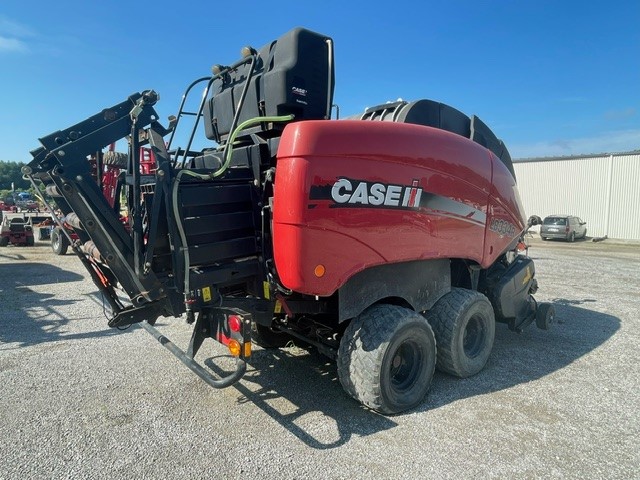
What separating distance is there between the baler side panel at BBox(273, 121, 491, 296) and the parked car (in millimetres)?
24267

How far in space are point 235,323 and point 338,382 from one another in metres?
1.61

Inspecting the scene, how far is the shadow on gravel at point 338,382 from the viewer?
3.45 metres

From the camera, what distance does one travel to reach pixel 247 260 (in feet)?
11.5

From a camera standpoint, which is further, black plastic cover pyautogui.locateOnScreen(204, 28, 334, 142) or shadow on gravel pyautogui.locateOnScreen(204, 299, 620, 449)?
black plastic cover pyautogui.locateOnScreen(204, 28, 334, 142)

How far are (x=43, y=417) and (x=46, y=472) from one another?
847mm

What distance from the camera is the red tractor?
3.06 meters

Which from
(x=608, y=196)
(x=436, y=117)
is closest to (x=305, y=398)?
(x=436, y=117)

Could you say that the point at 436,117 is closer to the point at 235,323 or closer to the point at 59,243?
the point at 235,323

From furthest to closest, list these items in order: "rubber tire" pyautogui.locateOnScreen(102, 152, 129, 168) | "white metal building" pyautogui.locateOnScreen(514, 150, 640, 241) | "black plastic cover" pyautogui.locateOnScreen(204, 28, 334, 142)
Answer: "white metal building" pyautogui.locateOnScreen(514, 150, 640, 241) < "rubber tire" pyautogui.locateOnScreen(102, 152, 129, 168) < "black plastic cover" pyautogui.locateOnScreen(204, 28, 334, 142)

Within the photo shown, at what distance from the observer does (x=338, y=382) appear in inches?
169

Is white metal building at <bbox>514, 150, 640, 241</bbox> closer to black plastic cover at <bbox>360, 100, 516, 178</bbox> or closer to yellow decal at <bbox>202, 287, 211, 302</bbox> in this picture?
black plastic cover at <bbox>360, 100, 516, 178</bbox>

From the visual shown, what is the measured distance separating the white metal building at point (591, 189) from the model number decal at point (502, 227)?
2675 cm

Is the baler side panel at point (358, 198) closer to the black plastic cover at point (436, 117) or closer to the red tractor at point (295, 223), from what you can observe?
the red tractor at point (295, 223)

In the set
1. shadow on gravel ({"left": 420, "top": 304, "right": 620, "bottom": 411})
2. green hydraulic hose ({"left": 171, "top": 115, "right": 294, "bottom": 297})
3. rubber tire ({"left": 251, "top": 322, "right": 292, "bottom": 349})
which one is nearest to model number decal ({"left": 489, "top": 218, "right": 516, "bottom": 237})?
shadow on gravel ({"left": 420, "top": 304, "right": 620, "bottom": 411})
